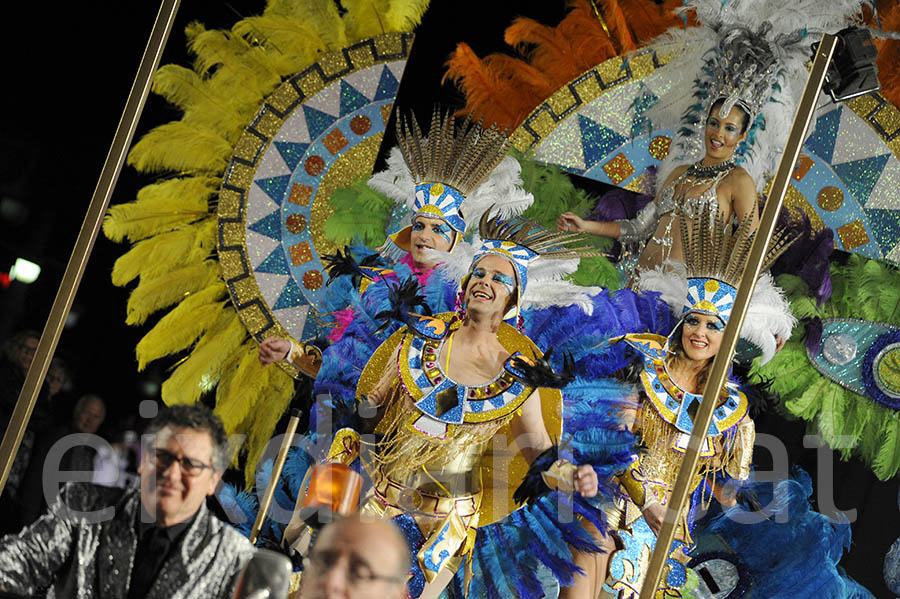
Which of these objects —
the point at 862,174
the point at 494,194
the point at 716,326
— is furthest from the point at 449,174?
the point at 862,174

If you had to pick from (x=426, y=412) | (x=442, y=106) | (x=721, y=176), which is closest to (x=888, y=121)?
(x=721, y=176)

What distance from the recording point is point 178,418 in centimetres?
231

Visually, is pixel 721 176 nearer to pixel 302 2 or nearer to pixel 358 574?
pixel 302 2

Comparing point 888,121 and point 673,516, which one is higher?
point 888,121

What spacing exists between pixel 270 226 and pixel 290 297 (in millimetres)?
332

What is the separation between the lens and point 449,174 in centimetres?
415

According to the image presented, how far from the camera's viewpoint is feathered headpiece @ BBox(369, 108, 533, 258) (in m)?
4.12

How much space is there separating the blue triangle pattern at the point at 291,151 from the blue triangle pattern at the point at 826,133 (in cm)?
212

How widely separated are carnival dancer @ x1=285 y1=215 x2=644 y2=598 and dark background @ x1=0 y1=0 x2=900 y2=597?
138 centimetres

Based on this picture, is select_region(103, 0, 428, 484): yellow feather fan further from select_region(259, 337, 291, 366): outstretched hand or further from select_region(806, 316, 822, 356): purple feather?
select_region(806, 316, 822, 356): purple feather

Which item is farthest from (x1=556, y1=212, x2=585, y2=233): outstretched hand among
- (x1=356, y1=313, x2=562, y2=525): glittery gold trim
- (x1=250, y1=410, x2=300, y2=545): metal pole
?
(x1=250, y1=410, x2=300, y2=545): metal pole

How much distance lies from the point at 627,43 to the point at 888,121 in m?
1.05

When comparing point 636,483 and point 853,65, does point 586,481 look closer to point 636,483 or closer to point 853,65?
point 636,483

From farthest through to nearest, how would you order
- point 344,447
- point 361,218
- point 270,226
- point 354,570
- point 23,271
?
point 23,271 < point 270,226 < point 361,218 < point 344,447 < point 354,570
